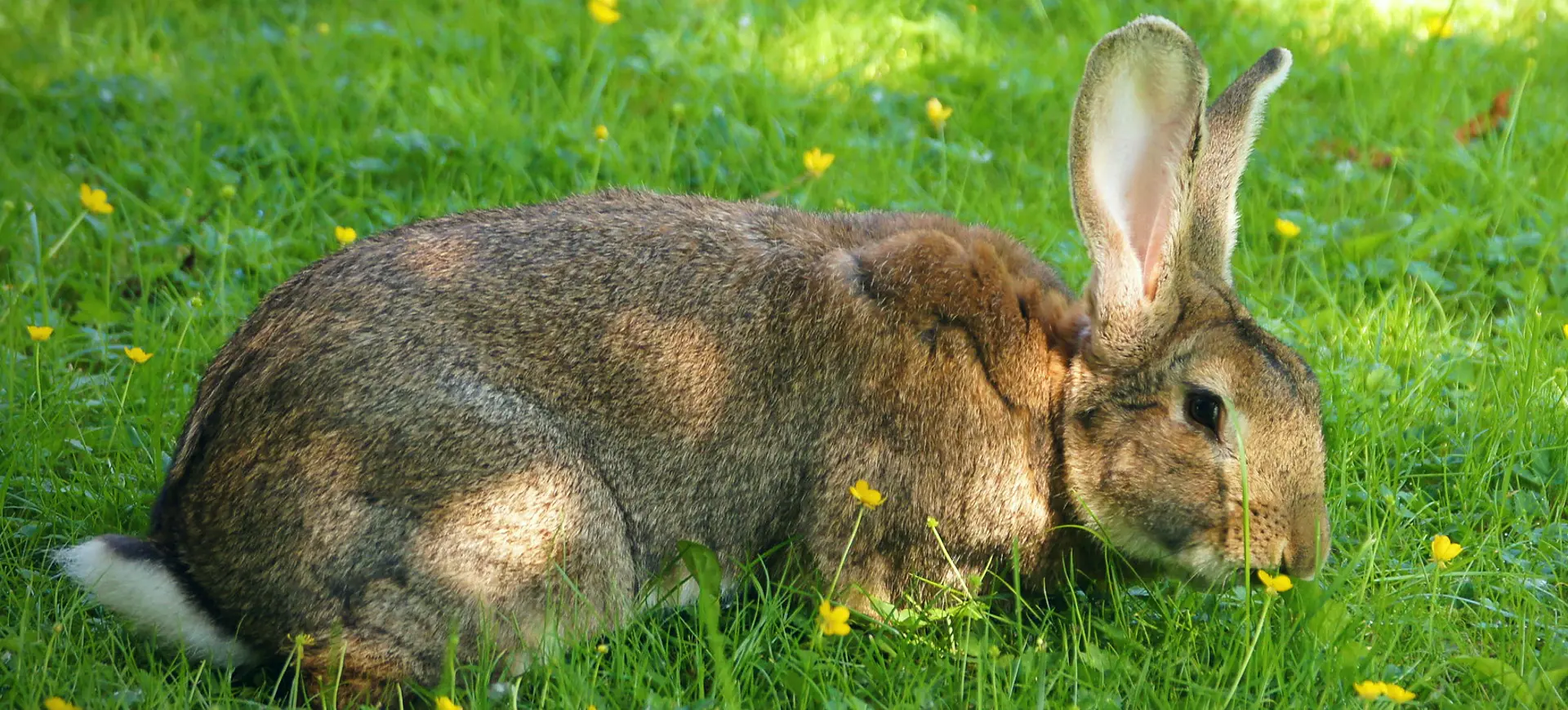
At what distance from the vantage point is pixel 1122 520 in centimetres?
413

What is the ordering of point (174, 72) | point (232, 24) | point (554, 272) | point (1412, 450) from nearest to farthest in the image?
point (554, 272)
point (1412, 450)
point (174, 72)
point (232, 24)

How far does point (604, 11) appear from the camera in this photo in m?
7.09

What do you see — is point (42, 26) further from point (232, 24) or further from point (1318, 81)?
point (1318, 81)

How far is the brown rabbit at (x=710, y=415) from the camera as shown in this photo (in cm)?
384

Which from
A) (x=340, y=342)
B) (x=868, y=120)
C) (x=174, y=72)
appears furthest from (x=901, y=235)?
(x=174, y=72)

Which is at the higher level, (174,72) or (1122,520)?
(1122,520)

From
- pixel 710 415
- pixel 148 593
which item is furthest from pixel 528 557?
pixel 148 593

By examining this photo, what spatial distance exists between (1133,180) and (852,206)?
200 centimetres

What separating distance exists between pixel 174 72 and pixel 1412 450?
5255mm

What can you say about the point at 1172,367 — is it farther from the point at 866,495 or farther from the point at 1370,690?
the point at 1370,690

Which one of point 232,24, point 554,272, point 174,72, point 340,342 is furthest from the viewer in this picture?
point 232,24

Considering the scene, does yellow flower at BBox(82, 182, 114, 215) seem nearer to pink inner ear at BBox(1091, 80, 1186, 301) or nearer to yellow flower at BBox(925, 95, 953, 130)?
yellow flower at BBox(925, 95, 953, 130)

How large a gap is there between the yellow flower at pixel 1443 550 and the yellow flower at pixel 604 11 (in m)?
4.22

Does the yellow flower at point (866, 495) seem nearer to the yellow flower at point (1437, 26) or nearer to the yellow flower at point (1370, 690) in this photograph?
the yellow flower at point (1370, 690)
